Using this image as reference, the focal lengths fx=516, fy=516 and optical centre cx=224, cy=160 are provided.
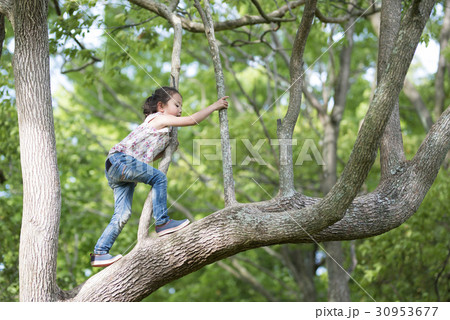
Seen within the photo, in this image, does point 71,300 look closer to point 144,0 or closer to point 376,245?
point 144,0

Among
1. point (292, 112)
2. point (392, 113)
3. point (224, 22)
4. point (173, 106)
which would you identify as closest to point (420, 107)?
point (224, 22)

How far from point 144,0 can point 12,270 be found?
445cm

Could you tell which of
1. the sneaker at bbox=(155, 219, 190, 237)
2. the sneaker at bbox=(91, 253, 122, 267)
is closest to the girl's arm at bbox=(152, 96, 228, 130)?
the sneaker at bbox=(155, 219, 190, 237)

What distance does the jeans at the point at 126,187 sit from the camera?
4.10m

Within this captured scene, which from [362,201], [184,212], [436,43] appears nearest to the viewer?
[362,201]

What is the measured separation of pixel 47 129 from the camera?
398 centimetres

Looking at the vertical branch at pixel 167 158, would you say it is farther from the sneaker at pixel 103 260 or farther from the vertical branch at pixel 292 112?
the vertical branch at pixel 292 112

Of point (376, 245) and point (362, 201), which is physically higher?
point (362, 201)

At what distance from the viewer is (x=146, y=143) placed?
4277 millimetres

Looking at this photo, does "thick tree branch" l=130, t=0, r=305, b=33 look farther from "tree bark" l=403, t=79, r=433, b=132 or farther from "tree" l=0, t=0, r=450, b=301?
"tree bark" l=403, t=79, r=433, b=132

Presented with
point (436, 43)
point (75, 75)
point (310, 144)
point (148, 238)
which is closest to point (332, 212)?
point (148, 238)

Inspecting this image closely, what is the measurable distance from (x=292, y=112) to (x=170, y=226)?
1475 millimetres

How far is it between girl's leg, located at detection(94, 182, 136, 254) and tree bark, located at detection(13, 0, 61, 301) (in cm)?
40

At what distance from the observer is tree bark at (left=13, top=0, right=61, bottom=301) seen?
12.4 feet
